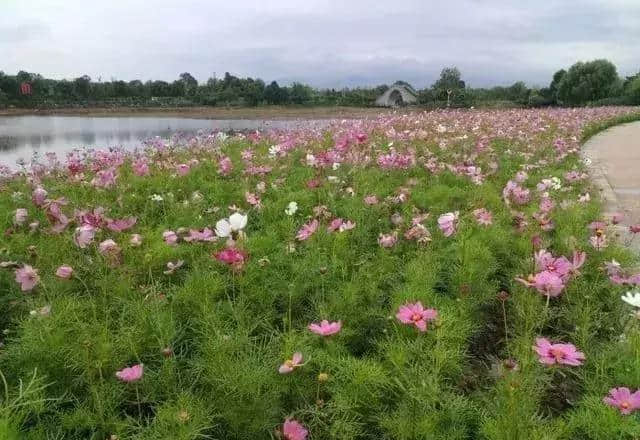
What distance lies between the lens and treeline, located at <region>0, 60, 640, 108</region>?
4350 centimetres

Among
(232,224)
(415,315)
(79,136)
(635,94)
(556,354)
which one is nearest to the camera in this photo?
(556,354)

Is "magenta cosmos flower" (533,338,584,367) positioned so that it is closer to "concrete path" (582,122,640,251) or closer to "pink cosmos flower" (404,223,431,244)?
"pink cosmos flower" (404,223,431,244)

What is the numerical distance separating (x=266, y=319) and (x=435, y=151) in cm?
419

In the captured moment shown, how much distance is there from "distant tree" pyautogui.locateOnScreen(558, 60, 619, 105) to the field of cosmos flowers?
46777 millimetres

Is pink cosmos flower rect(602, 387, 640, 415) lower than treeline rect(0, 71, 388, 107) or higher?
lower

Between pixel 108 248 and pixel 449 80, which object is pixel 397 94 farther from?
pixel 108 248

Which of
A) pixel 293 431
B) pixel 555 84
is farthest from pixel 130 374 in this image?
pixel 555 84

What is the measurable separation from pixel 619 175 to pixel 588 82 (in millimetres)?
44864

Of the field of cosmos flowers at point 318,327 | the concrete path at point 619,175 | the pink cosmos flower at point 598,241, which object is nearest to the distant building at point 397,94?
the concrete path at point 619,175

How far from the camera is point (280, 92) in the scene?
53250 millimetres

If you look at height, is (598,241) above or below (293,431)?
above

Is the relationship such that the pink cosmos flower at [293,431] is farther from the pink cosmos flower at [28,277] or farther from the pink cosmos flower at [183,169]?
the pink cosmos flower at [183,169]

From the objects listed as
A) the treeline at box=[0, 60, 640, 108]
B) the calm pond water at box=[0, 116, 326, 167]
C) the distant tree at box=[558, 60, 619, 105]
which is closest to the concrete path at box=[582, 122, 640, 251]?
the calm pond water at box=[0, 116, 326, 167]

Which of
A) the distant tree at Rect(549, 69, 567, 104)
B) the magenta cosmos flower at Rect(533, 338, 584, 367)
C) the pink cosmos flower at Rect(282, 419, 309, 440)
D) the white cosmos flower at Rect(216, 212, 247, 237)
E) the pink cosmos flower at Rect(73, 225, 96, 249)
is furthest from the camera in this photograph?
the distant tree at Rect(549, 69, 567, 104)
